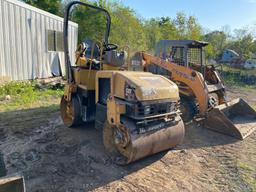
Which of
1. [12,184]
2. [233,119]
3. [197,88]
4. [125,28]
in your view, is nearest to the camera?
[12,184]

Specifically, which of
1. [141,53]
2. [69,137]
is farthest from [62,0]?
[69,137]

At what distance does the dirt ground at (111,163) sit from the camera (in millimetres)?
3574

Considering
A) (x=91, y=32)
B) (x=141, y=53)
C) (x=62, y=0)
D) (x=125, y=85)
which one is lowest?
(x=125, y=85)

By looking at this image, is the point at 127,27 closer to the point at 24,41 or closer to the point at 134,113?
the point at 24,41

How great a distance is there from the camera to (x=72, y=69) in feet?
18.0

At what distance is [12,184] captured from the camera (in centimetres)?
221

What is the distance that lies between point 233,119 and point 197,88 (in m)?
1.39

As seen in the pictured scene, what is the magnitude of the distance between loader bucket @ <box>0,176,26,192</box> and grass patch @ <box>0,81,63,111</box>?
18.1ft

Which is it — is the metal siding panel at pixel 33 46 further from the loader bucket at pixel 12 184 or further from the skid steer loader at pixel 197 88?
the loader bucket at pixel 12 184

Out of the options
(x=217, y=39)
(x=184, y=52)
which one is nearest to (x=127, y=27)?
(x=184, y=52)

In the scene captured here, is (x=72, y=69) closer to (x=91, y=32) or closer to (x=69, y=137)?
(x=69, y=137)

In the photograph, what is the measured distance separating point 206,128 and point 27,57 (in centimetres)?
710

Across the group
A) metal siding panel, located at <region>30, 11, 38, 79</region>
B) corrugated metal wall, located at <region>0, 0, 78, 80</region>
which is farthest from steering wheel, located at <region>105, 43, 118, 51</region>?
metal siding panel, located at <region>30, 11, 38, 79</region>

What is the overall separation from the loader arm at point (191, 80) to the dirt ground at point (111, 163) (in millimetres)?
746
